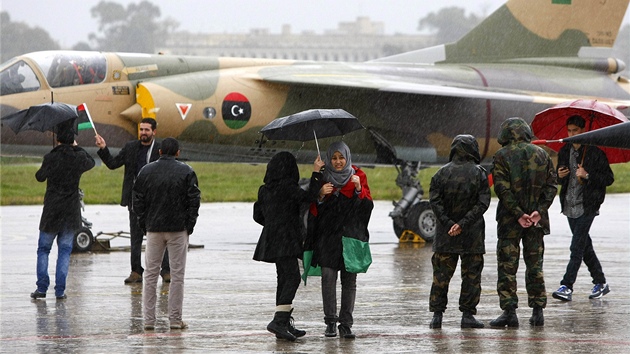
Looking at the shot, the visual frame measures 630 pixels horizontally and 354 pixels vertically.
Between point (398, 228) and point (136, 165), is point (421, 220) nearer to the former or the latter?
point (398, 228)

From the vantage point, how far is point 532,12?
21344 millimetres

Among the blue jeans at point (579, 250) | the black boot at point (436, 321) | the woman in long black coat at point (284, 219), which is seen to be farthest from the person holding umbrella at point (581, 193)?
the woman in long black coat at point (284, 219)

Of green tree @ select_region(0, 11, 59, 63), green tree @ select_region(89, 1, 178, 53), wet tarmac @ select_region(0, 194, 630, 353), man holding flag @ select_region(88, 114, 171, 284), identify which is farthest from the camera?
green tree @ select_region(89, 1, 178, 53)

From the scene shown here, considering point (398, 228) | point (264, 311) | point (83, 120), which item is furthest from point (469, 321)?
point (398, 228)

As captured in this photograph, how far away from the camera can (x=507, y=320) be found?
966 centimetres

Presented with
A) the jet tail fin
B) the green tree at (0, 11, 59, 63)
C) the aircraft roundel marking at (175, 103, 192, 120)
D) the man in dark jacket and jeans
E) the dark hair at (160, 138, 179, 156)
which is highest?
the green tree at (0, 11, 59, 63)

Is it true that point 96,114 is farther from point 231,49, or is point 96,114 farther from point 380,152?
point 231,49

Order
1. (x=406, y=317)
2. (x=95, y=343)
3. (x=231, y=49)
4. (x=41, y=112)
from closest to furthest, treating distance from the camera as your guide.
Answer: (x=95, y=343) < (x=406, y=317) < (x=41, y=112) < (x=231, y=49)

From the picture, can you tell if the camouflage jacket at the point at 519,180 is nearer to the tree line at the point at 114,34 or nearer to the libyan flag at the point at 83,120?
the libyan flag at the point at 83,120

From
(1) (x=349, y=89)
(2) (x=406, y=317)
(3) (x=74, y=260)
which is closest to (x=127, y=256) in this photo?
(3) (x=74, y=260)

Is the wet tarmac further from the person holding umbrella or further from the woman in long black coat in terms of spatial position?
the woman in long black coat

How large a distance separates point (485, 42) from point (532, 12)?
1072 millimetres

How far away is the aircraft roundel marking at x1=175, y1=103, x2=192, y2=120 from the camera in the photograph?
677 inches

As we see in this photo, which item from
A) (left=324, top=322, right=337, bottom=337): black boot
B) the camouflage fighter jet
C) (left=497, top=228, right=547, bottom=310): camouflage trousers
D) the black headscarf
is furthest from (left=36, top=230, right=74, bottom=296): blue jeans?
the camouflage fighter jet
